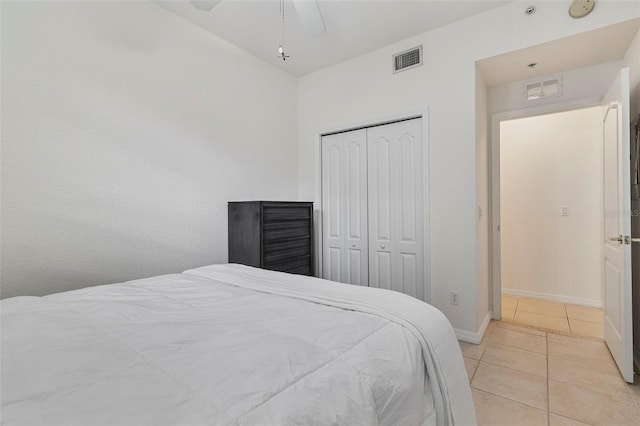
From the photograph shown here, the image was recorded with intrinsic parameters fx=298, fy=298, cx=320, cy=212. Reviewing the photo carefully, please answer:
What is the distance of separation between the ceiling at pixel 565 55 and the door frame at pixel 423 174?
2.34 feet

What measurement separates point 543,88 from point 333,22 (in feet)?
6.88

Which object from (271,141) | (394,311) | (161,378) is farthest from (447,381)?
(271,141)

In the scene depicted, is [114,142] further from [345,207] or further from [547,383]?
[547,383]

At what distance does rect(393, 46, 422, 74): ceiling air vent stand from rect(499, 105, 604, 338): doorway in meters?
1.25

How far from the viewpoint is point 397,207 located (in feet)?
10.0

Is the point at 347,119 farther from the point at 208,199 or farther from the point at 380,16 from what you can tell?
the point at 208,199

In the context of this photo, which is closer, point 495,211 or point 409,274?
point 409,274

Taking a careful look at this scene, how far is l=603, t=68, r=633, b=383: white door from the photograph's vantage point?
6.27ft

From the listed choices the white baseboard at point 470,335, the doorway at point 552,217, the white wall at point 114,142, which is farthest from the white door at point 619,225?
the white wall at point 114,142

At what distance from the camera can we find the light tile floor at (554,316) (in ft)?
9.24

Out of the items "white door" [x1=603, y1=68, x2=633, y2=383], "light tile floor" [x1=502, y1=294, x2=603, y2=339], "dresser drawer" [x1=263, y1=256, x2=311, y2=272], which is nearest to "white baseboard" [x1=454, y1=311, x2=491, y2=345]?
"light tile floor" [x1=502, y1=294, x2=603, y2=339]

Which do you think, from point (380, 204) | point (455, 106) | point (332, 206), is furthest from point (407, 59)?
point (332, 206)

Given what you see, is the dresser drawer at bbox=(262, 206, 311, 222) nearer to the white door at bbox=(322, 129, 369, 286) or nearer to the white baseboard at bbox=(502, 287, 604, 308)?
the white door at bbox=(322, 129, 369, 286)

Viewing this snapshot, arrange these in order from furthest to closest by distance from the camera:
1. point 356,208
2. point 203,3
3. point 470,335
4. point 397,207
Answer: point 356,208 → point 397,207 → point 470,335 → point 203,3
